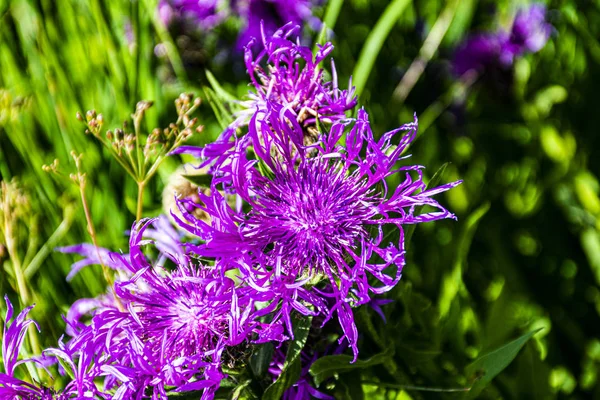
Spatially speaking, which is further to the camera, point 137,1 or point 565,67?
point 565,67

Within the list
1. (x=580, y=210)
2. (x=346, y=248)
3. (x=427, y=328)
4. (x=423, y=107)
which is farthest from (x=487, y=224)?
(x=346, y=248)

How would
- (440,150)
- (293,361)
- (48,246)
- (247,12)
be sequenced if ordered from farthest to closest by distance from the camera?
(440,150) < (247,12) < (48,246) < (293,361)

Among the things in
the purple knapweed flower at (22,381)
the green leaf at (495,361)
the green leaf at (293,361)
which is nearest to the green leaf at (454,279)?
the green leaf at (495,361)

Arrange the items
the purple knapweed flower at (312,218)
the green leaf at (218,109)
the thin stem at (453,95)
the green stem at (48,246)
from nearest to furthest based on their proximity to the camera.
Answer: the purple knapweed flower at (312,218)
the green leaf at (218,109)
the green stem at (48,246)
the thin stem at (453,95)

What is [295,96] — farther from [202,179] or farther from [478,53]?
[478,53]

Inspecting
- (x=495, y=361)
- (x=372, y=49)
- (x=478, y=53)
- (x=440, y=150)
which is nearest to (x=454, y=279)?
(x=495, y=361)

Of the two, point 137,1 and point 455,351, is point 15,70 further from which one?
point 455,351

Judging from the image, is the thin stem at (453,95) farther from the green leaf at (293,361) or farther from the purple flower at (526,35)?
the green leaf at (293,361)
